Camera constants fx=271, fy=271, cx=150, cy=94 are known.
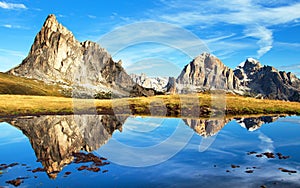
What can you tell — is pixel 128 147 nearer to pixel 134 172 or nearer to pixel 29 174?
pixel 134 172

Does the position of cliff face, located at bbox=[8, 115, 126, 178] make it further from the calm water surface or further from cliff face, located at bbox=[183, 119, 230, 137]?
cliff face, located at bbox=[183, 119, 230, 137]

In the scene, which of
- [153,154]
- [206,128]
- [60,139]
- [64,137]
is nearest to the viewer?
[153,154]

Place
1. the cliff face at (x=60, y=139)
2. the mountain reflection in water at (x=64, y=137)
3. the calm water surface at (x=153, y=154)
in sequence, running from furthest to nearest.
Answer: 1. the mountain reflection in water at (x=64, y=137)
2. the cliff face at (x=60, y=139)
3. the calm water surface at (x=153, y=154)

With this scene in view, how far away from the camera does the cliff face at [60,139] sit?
38312 millimetres

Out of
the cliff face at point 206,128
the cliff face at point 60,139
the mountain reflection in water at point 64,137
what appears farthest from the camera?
the cliff face at point 206,128

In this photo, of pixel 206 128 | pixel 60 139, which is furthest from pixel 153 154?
pixel 206 128

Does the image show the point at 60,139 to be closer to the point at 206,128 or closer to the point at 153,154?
the point at 153,154

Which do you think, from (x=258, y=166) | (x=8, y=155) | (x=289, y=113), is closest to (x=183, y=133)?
(x=258, y=166)

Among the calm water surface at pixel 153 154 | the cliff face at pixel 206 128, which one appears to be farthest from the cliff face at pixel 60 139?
the cliff face at pixel 206 128

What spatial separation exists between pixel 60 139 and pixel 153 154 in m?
19.1

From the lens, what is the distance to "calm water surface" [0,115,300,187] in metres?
30.5

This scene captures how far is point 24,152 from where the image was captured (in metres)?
42.3

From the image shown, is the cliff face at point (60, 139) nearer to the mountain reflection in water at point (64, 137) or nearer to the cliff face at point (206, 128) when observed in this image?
the mountain reflection in water at point (64, 137)

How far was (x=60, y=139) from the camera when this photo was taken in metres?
50.2
